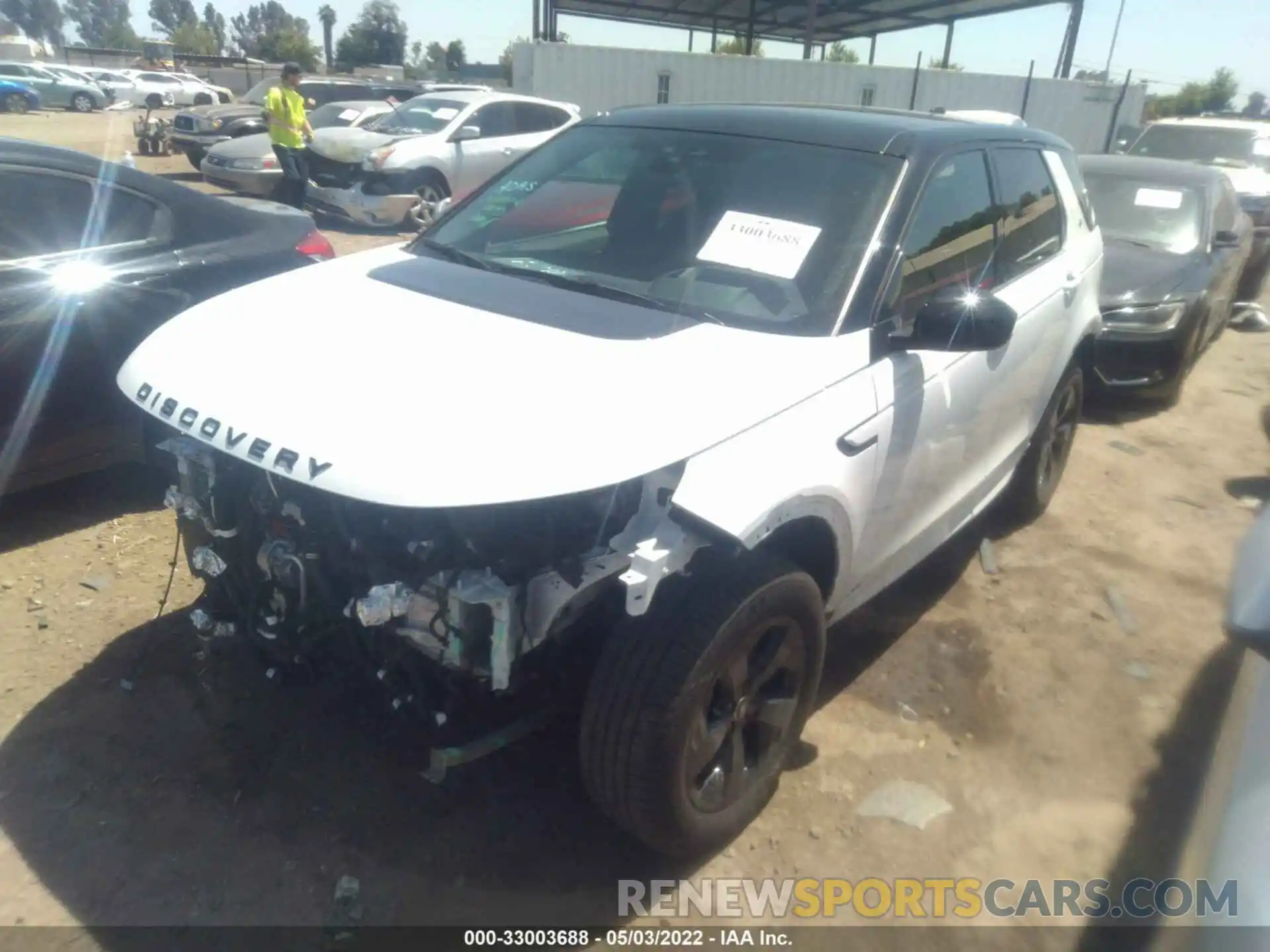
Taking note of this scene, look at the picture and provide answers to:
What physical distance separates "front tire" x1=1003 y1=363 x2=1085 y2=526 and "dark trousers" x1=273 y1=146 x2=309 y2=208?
9993 mm

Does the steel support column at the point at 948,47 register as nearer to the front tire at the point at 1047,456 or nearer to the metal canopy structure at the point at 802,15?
the metal canopy structure at the point at 802,15

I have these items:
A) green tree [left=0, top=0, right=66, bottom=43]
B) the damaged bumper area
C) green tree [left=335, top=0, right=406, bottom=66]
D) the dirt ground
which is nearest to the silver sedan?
the damaged bumper area

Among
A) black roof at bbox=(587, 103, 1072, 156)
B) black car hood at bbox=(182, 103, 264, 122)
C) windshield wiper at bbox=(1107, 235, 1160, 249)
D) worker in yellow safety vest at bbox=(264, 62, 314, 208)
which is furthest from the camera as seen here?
black car hood at bbox=(182, 103, 264, 122)

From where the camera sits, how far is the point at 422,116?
12523mm

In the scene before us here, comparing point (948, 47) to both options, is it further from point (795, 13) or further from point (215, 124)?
point (215, 124)

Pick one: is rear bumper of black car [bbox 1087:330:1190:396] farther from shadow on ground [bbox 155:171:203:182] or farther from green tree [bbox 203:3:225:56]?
green tree [bbox 203:3:225:56]

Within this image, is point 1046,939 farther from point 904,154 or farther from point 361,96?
point 361,96

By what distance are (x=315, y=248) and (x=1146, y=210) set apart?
6426 mm

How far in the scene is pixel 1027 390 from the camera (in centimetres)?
385

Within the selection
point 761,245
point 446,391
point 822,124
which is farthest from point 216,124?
point 446,391

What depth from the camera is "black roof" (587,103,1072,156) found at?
3.09m

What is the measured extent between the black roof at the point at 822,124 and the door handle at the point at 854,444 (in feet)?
3.37

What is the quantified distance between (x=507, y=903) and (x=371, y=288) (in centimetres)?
181

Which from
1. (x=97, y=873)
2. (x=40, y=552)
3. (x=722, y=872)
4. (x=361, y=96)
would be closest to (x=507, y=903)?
(x=722, y=872)
